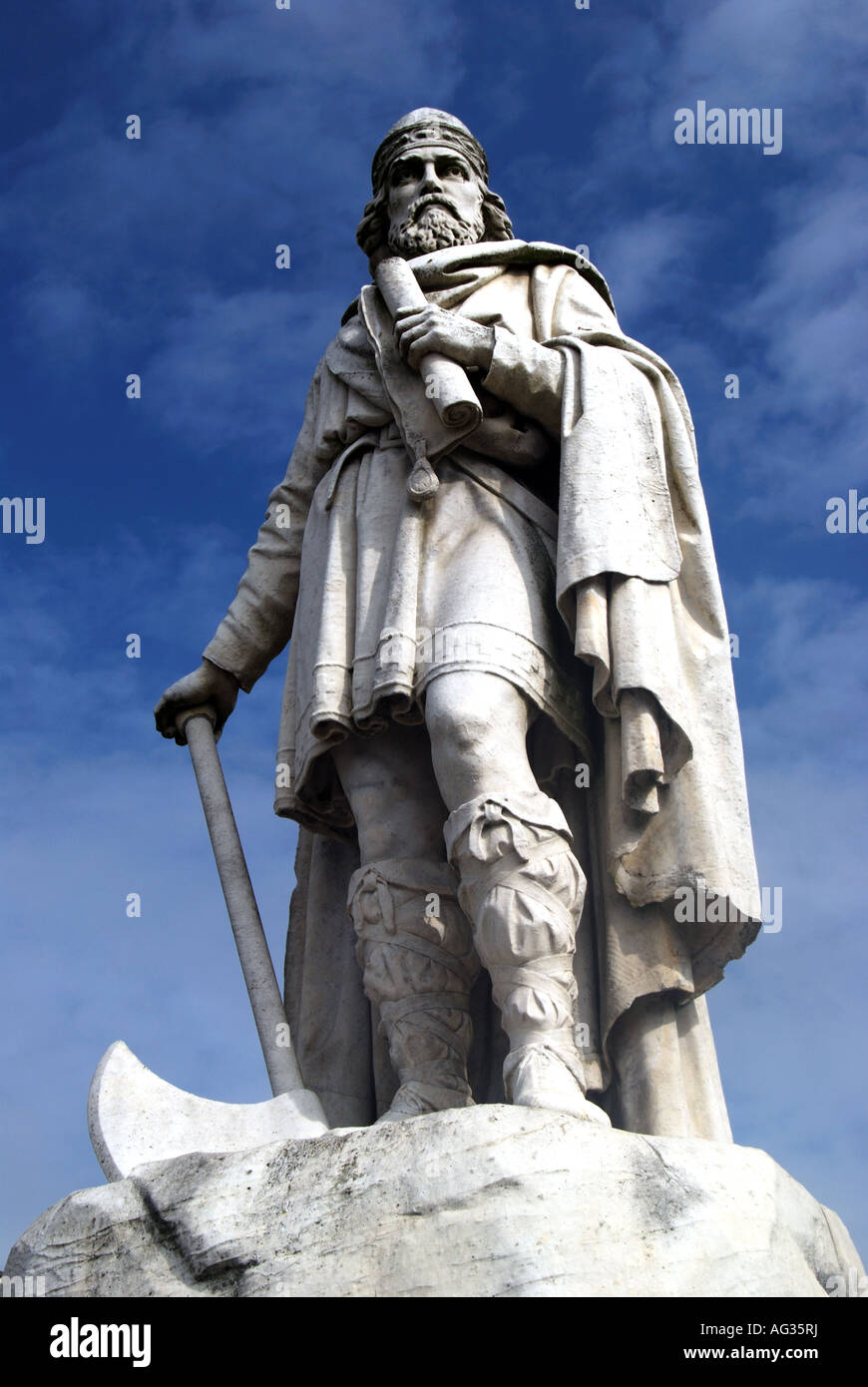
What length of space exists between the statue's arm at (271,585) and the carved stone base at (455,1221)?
2.86 metres

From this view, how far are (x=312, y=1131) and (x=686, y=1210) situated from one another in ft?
5.22

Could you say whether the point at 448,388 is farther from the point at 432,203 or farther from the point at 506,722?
the point at 432,203

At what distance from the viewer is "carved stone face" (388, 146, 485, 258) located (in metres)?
7.88

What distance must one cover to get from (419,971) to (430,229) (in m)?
3.53

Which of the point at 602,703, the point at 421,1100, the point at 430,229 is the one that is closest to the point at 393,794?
the point at 602,703

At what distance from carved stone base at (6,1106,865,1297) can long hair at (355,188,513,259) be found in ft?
15.2

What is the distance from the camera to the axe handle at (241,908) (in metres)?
6.37

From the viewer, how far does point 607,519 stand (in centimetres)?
637

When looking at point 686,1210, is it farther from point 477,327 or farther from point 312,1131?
point 477,327

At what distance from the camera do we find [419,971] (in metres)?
6.11

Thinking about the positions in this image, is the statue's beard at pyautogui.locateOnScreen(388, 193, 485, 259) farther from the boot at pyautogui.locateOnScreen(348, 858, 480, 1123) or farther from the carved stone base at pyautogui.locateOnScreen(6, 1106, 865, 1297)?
the carved stone base at pyautogui.locateOnScreen(6, 1106, 865, 1297)

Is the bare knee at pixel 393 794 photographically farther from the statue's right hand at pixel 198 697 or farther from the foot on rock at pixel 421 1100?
the statue's right hand at pixel 198 697

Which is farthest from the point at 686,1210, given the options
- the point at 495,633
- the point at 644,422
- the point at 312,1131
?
the point at 644,422

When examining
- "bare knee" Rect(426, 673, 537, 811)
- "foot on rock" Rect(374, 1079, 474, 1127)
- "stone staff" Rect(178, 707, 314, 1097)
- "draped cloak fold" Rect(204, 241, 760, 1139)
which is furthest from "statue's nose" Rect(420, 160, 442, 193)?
"foot on rock" Rect(374, 1079, 474, 1127)
